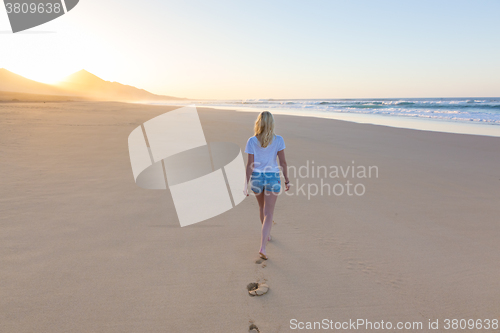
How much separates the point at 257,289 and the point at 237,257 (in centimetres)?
61

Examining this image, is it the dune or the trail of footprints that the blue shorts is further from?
the dune

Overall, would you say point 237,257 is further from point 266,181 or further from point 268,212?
point 266,181

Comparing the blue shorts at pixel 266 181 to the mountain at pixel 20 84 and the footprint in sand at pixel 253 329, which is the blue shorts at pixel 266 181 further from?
the mountain at pixel 20 84

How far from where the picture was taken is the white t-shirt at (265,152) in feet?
10.1

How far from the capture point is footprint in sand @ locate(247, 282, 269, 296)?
8.27 feet

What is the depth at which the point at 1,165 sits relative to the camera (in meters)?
6.06

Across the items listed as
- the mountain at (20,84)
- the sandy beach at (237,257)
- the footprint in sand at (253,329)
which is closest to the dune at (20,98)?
the sandy beach at (237,257)

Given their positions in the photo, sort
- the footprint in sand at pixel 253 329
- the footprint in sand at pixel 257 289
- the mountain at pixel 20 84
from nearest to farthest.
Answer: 1. the footprint in sand at pixel 253 329
2. the footprint in sand at pixel 257 289
3. the mountain at pixel 20 84

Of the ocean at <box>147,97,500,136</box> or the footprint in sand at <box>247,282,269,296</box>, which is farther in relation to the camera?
the ocean at <box>147,97,500,136</box>

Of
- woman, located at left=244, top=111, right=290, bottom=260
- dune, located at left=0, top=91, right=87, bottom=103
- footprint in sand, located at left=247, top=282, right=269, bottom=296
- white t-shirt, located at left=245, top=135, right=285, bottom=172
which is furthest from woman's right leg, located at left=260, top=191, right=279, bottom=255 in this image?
dune, located at left=0, top=91, right=87, bottom=103

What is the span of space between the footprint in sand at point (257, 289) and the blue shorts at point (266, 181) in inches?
40.5

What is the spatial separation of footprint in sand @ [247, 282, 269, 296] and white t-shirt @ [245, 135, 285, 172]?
1.22 m

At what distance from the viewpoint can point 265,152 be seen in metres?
3.08

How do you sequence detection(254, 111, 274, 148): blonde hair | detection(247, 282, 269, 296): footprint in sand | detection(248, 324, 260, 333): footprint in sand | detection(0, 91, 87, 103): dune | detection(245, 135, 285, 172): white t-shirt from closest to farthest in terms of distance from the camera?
detection(248, 324, 260, 333): footprint in sand, detection(247, 282, 269, 296): footprint in sand, detection(254, 111, 274, 148): blonde hair, detection(245, 135, 285, 172): white t-shirt, detection(0, 91, 87, 103): dune
